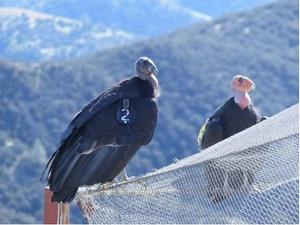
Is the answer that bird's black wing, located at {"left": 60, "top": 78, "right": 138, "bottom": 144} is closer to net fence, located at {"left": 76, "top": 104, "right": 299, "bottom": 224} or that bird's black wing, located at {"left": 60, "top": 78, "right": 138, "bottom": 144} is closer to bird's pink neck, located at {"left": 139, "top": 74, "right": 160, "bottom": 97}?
bird's pink neck, located at {"left": 139, "top": 74, "right": 160, "bottom": 97}

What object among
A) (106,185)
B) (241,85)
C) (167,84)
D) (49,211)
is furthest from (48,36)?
(106,185)

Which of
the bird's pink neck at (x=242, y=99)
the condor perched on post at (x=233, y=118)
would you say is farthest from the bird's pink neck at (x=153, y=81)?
the bird's pink neck at (x=242, y=99)

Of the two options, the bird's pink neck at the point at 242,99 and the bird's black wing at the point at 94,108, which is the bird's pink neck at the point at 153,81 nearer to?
the bird's black wing at the point at 94,108

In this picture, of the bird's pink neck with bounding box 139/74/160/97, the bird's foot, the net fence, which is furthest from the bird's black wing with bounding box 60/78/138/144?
the net fence

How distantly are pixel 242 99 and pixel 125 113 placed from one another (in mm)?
1843

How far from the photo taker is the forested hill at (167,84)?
2437 inches

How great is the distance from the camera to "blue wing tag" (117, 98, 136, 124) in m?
8.41

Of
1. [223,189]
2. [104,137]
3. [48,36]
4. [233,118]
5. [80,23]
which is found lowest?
[80,23]

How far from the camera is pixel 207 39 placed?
3258 inches

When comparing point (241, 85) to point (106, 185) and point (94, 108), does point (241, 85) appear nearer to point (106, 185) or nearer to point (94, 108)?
point (94, 108)

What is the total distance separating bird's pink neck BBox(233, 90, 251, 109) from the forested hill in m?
42.1

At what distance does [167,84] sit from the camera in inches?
2913

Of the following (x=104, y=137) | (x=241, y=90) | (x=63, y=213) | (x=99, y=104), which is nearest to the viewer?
(x=63, y=213)

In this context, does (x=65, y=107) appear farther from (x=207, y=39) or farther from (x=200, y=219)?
(x=200, y=219)
